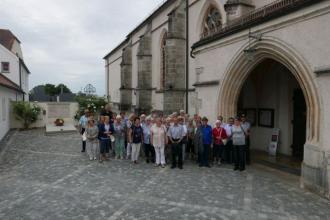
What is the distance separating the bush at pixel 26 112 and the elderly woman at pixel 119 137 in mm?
13745

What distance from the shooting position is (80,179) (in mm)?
9000

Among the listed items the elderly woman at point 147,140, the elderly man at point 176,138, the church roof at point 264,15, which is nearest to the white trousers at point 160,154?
the elderly man at point 176,138

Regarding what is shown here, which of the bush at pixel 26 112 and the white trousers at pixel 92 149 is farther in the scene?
the bush at pixel 26 112

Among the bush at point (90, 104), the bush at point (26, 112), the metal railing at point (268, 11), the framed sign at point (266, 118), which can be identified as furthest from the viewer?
the bush at point (90, 104)

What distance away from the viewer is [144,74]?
2733cm

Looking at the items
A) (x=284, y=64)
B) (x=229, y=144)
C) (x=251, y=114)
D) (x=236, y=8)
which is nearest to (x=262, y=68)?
(x=251, y=114)

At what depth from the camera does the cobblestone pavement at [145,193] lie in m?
6.39

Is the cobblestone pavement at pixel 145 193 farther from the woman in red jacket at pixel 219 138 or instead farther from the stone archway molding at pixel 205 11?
the stone archway molding at pixel 205 11

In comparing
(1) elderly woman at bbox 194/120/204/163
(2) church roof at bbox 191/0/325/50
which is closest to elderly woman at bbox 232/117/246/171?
(1) elderly woman at bbox 194/120/204/163

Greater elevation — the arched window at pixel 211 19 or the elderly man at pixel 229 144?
the arched window at pixel 211 19

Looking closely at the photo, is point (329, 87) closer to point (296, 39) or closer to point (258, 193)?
point (296, 39)

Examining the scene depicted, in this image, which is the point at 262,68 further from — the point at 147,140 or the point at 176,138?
the point at 147,140

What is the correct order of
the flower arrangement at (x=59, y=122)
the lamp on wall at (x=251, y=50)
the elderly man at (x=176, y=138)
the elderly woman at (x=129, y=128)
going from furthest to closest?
the flower arrangement at (x=59, y=122) → the elderly woman at (x=129, y=128) → the elderly man at (x=176, y=138) → the lamp on wall at (x=251, y=50)

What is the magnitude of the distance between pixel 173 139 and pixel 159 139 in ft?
1.60
